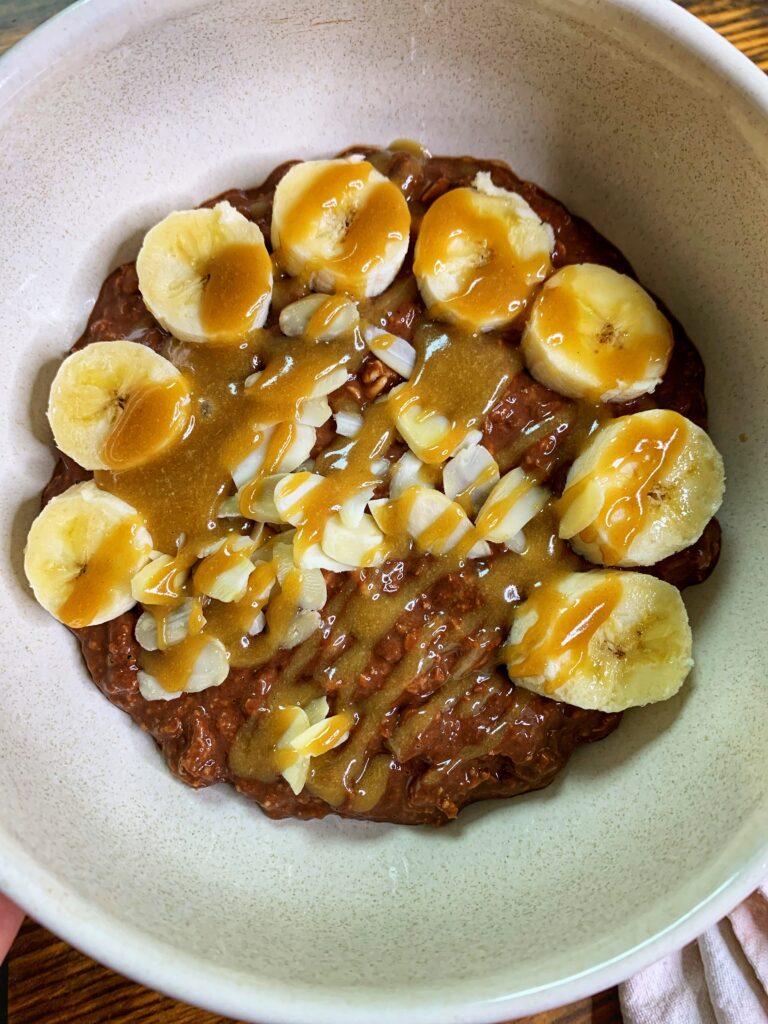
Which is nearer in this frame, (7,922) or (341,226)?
(7,922)

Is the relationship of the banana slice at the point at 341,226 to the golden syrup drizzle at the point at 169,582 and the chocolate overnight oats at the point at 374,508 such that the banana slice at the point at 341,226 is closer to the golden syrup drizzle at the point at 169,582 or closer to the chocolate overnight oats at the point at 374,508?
the chocolate overnight oats at the point at 374,508

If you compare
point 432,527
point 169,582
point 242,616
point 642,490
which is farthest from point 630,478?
point 169,582

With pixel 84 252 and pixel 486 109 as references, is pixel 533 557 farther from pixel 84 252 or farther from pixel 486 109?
pixel 84 252

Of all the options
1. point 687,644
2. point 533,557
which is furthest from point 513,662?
point 687,644

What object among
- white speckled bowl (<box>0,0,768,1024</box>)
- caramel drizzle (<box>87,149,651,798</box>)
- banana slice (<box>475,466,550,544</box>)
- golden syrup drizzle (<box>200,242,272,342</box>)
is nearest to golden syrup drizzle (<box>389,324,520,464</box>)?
caramel drizzle (<box>87,149,651,798</box>)

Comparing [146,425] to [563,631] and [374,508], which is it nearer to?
[374,508]

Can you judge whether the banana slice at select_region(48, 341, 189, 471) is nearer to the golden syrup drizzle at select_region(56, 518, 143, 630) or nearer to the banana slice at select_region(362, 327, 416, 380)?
the golden syrup drizzle at select_region(56, 518, 143, 630)
